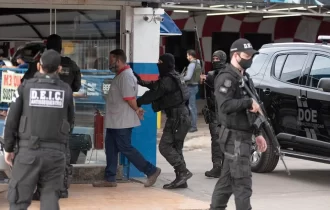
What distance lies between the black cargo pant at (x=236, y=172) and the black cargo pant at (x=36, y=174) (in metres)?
1.72

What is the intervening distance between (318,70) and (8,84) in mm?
4337

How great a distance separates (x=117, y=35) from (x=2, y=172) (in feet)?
9.92

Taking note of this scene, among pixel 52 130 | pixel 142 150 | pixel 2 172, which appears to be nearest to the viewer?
pixel 52 130

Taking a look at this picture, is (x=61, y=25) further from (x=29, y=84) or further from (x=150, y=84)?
(x=29, y=84)

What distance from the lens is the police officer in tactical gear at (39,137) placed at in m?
6.36

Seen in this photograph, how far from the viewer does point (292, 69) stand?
1078 cm

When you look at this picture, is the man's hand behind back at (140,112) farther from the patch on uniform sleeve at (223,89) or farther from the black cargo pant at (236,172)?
the patch on uniform sleeve at (223,89)

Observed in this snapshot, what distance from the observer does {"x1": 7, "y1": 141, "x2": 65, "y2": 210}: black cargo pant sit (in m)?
6.36

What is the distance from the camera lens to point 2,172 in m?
7.92

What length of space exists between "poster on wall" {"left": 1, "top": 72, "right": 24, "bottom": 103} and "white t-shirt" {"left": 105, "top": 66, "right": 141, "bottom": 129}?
1.23 m

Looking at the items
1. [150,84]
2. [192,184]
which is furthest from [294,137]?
[150,84]

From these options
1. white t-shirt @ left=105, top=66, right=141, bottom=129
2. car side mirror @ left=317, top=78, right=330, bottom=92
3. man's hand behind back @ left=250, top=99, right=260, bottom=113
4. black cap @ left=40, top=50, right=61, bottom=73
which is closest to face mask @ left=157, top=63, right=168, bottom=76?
white t-shirt @ left=105, top=66, right=141, bottom=129

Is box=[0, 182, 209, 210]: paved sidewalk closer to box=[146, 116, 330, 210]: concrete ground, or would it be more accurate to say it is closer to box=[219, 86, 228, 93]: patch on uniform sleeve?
box=[146, 116, 330, 210]: concrete ground

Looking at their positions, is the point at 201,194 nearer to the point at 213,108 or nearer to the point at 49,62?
the point at 213,108
